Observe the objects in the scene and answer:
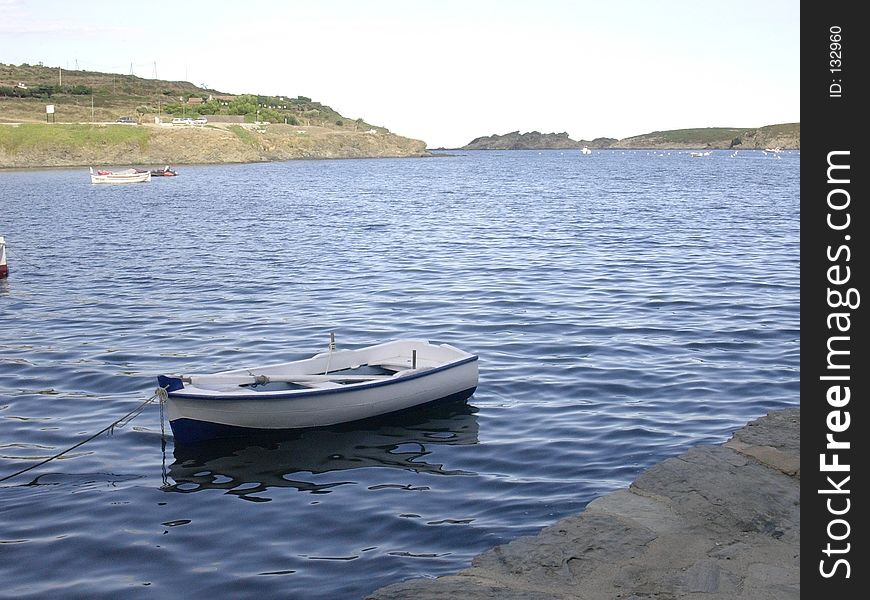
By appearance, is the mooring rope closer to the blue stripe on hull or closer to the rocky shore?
the blue stripe on hull

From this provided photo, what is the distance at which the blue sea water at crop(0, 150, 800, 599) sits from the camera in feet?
33.1

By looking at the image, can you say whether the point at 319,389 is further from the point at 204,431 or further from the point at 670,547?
the point at 670,547

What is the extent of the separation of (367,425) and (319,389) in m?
1.14

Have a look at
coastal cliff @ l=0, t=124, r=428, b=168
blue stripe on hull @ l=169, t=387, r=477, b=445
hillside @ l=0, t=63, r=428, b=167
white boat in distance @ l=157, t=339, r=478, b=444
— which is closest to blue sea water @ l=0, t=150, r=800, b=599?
blue stripe on hull @ l=169, t=387, r=477, b=445

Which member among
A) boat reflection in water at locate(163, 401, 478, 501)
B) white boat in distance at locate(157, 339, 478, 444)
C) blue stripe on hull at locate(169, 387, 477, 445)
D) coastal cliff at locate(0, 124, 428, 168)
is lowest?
boat reflection in water at locate(163, 401, 478, 501)

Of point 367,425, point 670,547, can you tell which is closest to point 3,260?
point 367,425

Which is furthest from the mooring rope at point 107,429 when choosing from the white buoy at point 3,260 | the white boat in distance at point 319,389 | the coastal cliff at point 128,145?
the coastal cliff at point 128,145

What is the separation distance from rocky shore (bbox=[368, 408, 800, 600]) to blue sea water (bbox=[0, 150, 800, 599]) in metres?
1.22

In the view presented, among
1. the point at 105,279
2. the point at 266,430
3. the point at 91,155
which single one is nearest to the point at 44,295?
the point at 105,279

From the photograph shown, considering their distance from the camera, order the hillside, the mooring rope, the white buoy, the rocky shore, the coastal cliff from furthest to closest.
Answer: the hillside → the coastal cliff → the white buoy → the mooring rope → the rocky shore

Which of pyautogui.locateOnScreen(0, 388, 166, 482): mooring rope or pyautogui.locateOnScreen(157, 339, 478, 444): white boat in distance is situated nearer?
pyautogui.locateOnScreen(0, 388, 166, 482): mooring rope

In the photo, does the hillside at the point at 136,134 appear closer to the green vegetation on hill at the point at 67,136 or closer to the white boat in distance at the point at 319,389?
the green vegetation on hill at the point at 67,136

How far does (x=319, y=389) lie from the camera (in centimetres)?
1330

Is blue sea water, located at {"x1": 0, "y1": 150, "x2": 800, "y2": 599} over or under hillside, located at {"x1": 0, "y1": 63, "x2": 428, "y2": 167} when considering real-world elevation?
under
